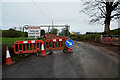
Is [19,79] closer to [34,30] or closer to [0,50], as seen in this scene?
[0,50]

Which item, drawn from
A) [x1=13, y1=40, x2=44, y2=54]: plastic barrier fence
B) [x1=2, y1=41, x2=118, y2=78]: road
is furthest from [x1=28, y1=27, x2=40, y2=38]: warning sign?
[x1=2, y1=41, x2=118, y2=78]: road

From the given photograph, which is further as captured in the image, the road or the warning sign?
the warning sign

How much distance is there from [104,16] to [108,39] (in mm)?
9087

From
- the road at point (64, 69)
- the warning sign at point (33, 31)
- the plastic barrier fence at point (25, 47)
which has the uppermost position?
the warning sign at point (33, 31)

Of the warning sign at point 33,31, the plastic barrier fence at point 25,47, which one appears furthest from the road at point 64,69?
the warning sign at point 33,31

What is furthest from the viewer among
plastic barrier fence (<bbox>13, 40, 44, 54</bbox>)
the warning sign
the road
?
the warning sign

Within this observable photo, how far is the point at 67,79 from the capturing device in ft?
10.1

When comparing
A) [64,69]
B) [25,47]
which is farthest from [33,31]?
[64,69]

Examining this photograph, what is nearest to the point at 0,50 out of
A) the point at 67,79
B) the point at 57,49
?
the point at 57,49

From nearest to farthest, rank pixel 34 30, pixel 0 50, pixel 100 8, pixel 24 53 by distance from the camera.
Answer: pixel 0 50
pixel 24 53
pixel 34 30
pixel 100 8

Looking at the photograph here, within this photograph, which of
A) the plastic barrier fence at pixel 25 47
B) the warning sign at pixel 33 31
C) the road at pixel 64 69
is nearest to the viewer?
the road at pixel 64 69

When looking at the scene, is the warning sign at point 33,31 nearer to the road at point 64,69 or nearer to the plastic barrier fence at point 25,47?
the plastic barrier fence at point 25,47

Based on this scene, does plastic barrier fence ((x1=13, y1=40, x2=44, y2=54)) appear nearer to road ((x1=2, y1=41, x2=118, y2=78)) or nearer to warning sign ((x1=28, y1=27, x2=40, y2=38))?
road ((x1=2, y1=41, x2=118, y2=78))

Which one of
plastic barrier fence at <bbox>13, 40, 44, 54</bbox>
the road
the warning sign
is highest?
the warning sign
